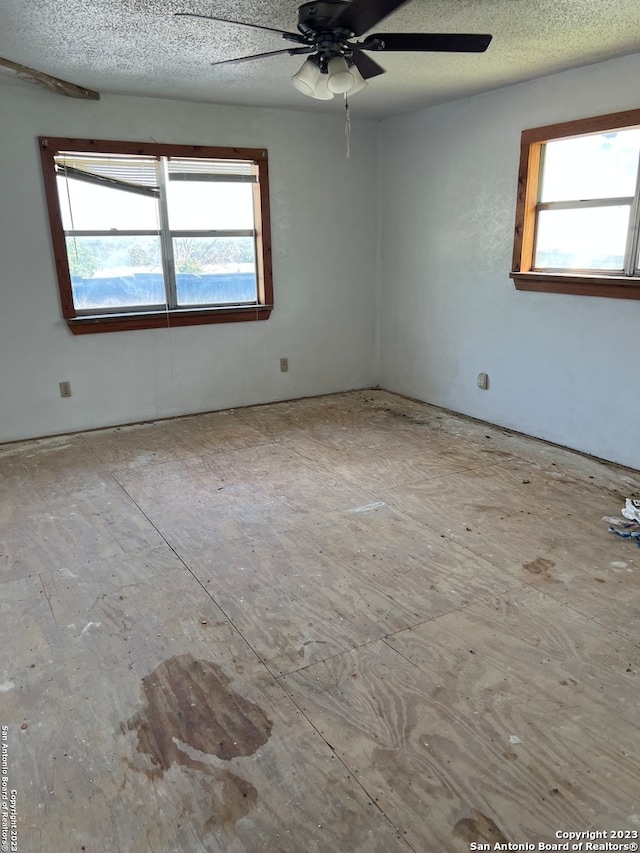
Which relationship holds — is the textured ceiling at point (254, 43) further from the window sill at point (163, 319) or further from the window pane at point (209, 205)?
the window sill at point (163, 319)

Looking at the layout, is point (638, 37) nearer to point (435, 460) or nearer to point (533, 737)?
point (435, 460)

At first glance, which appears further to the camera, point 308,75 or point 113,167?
point 113,167

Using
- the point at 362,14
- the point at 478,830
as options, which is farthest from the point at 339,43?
the point at 478,830

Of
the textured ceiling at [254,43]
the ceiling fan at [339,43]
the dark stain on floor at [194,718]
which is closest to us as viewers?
the dark stain on floor at [194,718]

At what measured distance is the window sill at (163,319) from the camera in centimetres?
463

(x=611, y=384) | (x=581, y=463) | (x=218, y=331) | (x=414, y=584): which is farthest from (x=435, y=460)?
(x=218, y=331)

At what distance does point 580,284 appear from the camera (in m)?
3.91

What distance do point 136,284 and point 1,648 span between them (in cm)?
324

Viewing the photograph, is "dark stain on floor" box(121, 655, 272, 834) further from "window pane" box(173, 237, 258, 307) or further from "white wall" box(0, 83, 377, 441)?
"window pane" box(173, 237, 258, 307)

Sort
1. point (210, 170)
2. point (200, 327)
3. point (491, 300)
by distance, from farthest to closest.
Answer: point (200, 327) → point (210, 170) → point (491, 300)

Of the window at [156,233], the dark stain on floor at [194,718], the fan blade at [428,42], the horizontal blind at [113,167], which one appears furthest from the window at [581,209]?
the dark stain on floor at [194,718]

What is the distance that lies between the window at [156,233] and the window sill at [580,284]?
2.18 m

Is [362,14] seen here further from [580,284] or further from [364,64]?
[580,284]

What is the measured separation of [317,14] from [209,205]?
2686 millimetres
